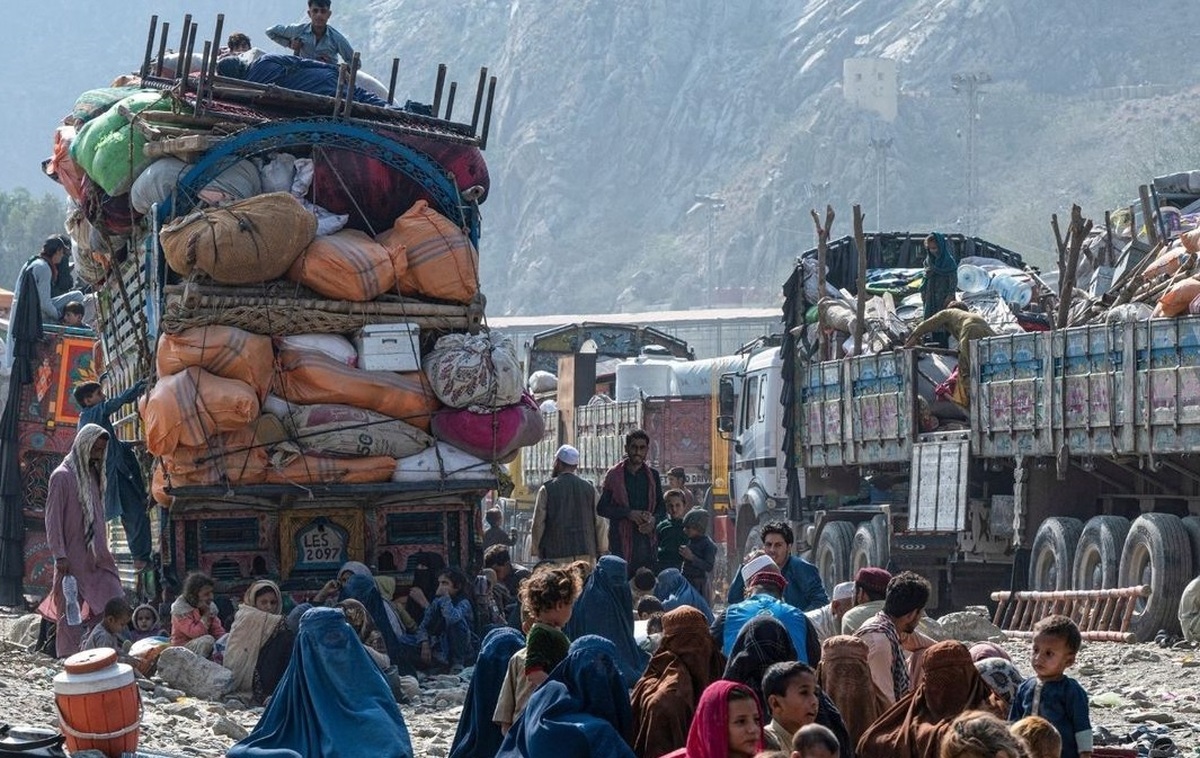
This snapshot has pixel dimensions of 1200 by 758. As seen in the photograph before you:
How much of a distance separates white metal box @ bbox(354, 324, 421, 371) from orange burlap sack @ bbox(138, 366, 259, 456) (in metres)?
0.79

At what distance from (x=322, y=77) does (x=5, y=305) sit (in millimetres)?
9616

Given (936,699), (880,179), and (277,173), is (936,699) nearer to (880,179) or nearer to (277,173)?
(277,173)

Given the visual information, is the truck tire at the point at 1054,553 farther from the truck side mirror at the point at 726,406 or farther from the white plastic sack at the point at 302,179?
the truck side mirror at the point at 726,406

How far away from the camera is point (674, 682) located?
6.76m

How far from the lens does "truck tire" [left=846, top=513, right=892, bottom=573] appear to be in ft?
62.5

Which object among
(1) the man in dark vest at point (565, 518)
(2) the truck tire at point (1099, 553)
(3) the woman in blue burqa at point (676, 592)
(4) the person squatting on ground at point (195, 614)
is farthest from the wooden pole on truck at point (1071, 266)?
(4) the person squatting on ground at point (195, 614)

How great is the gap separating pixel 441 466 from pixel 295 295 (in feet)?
4.34

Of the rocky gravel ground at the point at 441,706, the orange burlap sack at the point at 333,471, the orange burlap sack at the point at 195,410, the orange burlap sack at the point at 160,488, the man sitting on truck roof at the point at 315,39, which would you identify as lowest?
the rocky gravel ground at the point at 441,706

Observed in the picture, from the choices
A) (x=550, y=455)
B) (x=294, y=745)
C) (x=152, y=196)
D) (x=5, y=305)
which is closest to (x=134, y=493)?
(x=152, y=196)

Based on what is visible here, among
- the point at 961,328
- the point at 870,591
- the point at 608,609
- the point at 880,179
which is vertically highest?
the point at 880,179

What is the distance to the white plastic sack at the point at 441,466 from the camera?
1329cm

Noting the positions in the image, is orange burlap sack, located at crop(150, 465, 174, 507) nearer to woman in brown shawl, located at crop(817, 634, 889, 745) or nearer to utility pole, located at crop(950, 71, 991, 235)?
woman in brown shawl, located at crop(817, 634, 889, 745)

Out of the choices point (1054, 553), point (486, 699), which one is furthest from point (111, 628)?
point (1054, 553)

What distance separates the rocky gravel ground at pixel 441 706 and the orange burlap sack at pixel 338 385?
64.7 inches
